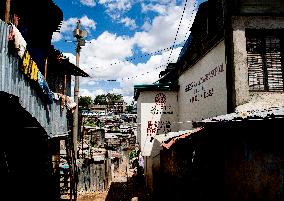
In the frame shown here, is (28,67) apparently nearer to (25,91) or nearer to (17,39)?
(25,91)

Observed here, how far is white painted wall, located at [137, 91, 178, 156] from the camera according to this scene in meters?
17.5

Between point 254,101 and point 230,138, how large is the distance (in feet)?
10.9

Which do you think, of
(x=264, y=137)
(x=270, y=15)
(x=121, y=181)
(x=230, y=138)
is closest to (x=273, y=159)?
(x=264, y=137)

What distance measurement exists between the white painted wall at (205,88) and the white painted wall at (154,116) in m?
0.76

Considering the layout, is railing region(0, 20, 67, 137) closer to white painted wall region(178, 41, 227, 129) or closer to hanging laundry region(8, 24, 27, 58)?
hanging laundry region(8, 24, 27, 58)

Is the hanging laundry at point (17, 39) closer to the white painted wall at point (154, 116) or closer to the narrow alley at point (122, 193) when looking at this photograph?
the white painted wall at point (154, 116)

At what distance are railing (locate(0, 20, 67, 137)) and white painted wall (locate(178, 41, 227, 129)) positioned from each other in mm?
6883

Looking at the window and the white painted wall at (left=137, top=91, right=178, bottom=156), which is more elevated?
the window

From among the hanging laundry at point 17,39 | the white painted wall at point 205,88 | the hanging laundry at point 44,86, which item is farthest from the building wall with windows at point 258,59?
the hanging laundry at point 17,39

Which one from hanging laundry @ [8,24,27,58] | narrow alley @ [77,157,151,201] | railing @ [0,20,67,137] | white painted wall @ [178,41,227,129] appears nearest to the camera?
railing @ [0,20,67,137]

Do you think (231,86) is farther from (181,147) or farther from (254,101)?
(181,147)

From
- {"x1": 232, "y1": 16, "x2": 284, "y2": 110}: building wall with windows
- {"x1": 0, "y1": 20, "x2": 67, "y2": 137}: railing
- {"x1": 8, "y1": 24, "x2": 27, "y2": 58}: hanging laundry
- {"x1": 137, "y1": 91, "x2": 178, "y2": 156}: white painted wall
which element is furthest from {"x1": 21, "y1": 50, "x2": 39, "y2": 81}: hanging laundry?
{"x1": 137, "y1": 91, "x2": 178, "y2": 156}: white painted wall

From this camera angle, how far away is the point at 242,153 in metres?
6.94

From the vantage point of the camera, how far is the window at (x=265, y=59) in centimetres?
1072
